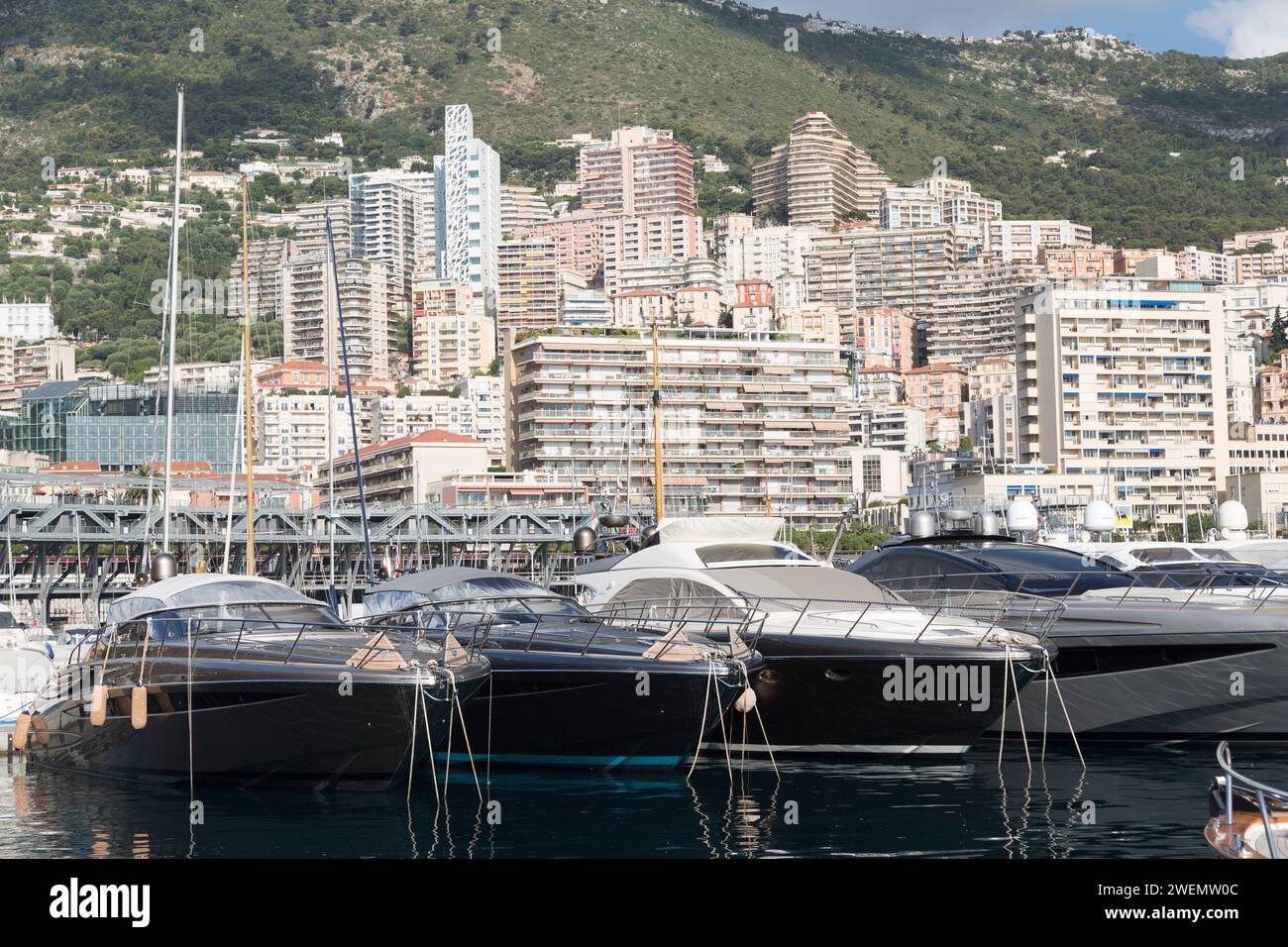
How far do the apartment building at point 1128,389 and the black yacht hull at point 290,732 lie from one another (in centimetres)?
11431

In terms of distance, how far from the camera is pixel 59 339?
19825 cm

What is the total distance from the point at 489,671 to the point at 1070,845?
568cm

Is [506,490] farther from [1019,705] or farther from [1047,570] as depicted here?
[1019,705]

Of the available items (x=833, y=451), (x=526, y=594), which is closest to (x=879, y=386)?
(x=833, y=451)

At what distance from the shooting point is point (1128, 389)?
413 feet

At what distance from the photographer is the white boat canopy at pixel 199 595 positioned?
1591 centimetres

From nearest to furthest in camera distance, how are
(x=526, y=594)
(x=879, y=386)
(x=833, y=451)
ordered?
(x=526, y=594)
(x=833, y=451)
(x=879, y=386)

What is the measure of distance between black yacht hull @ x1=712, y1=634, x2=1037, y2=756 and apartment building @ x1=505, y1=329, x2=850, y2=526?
105311mm

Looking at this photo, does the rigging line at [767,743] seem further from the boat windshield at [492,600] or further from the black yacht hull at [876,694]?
the boat windshield at [492,600]

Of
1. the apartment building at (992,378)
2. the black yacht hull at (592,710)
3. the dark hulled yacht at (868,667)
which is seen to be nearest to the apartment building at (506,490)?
the apartment building at (992,378)

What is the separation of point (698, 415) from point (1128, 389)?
34.7 m

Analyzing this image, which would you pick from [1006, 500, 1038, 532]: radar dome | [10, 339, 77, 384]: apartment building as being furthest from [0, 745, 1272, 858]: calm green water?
[10, 339, 77, 384]: apartment building
